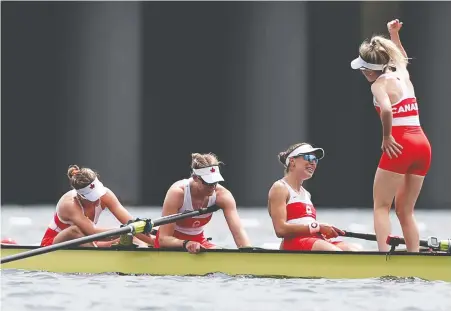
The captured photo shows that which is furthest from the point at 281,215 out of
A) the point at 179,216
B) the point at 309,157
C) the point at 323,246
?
the point at 179,216

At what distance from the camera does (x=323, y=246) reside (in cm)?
938

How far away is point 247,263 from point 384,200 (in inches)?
44.5

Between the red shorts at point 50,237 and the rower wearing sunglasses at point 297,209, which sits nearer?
the rower wearing sunglasses at point 297,209

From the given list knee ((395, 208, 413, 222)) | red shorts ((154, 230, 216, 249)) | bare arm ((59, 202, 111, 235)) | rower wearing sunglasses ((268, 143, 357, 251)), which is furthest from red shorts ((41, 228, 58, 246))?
knee ((395, 208, 413, 222))

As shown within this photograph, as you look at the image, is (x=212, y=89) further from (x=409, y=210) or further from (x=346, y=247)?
(x=409, y=210)

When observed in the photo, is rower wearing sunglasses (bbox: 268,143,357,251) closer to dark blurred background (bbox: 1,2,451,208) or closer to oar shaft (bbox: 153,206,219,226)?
oar shaft (bbox: 153,206,219,226)

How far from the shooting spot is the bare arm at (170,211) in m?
9.61

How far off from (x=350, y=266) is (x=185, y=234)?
1494 mm

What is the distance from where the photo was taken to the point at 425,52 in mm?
20734

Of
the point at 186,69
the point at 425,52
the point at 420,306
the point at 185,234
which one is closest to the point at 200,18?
the point at 186,69

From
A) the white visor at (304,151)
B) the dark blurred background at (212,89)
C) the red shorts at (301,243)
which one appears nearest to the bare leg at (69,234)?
the red shorts at (301,243)

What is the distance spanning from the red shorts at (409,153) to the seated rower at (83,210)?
2.14 m

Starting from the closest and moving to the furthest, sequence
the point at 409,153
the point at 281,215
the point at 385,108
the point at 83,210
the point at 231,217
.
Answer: the point at 385,108, the point at 409,153, the point at 281,215, the point at 231,217, the point at 83,210

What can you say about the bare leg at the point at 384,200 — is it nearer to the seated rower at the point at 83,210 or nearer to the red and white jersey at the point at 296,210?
the red and white jersey at the point at 296,210
